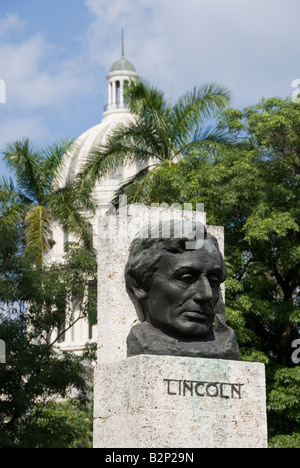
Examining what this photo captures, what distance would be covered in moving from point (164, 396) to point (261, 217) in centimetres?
1199

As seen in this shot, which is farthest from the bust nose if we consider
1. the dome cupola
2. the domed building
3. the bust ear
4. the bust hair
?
the dome cupola

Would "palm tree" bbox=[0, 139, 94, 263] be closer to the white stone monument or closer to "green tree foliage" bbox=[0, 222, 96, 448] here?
"green tree foliage" bbox=[0, 222, 96, 448]

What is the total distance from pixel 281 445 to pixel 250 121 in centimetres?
709

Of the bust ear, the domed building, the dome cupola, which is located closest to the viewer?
the bust ear

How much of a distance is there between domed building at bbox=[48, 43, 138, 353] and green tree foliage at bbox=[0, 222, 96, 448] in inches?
655

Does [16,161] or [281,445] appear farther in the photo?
[16,161]

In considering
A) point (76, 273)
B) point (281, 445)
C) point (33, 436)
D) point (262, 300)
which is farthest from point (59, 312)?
point (281, 445)

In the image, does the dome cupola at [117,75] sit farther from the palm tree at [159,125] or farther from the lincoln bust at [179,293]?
the lincoln bust at [179,293]

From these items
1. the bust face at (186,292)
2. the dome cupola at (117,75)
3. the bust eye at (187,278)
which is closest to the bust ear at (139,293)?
the bust face at (186,292)

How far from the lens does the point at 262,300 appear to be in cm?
1961

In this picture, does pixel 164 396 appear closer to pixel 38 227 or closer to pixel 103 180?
pixel 38 227

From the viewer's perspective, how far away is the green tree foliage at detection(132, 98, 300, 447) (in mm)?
18531

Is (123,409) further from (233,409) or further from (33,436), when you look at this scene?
(33,436)

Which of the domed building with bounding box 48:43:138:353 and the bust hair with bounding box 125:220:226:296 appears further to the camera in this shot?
the domed building with bounding box 48:43:138:353
